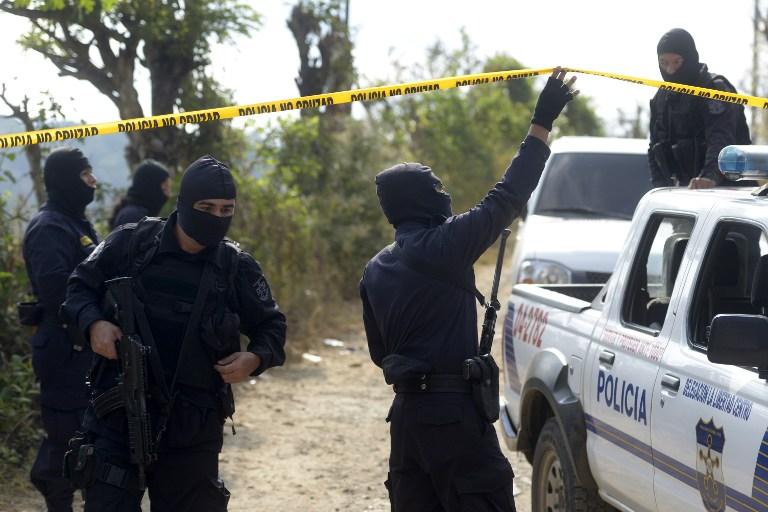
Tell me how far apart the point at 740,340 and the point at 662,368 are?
2.51ft

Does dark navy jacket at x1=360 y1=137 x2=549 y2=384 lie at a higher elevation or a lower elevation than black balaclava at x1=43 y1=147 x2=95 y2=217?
lower

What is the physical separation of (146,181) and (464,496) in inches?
145

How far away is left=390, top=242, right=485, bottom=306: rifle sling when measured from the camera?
14.2 ft

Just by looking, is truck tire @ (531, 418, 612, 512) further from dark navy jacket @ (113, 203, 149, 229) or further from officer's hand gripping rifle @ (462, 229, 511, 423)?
dark navy jacket @ (113, 203, 149, 229)

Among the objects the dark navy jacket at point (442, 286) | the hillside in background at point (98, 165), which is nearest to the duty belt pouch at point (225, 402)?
the dark navy jacket at point (442, 286)

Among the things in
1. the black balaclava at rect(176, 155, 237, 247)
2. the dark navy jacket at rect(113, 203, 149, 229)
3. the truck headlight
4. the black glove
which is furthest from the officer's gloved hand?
the truck headlight

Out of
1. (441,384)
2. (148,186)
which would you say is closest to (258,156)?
(148,186)

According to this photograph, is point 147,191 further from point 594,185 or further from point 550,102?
point 594,185

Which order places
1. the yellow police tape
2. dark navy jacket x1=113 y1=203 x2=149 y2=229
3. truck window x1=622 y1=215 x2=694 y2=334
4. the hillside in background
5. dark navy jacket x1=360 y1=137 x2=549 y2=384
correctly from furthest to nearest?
the hillside in background
dark navy jacket x1=113 y1=203 x2=149 y2=229
truck window x1=622 y1=215 x2=694 y2=334
the yellow police tape
dark navy jacket x1=360 y1=137 x2=549 y2=384

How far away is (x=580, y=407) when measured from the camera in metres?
5.31

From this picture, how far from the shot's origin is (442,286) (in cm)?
434

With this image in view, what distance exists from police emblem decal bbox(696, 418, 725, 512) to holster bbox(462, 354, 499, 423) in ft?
2.33

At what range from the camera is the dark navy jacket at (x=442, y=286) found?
14.0ft

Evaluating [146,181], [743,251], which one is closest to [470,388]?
[743,251]
